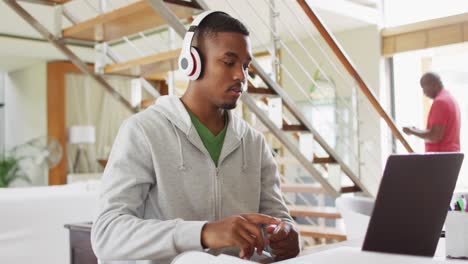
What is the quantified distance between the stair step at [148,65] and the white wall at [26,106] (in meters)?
5.53

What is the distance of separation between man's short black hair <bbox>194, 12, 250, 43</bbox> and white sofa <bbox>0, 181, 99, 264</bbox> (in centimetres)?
171

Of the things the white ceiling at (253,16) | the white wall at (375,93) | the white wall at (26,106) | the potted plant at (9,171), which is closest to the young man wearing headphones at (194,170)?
the white ceiling at (253,16)

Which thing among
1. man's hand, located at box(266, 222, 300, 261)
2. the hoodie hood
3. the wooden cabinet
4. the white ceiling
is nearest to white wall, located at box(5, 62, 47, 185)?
the white ceiling

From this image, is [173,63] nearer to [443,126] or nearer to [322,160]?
[322,160]

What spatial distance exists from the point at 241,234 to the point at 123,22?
2093 millimetres

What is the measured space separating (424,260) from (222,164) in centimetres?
62

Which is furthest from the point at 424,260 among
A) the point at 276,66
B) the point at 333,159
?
the point at 333,159

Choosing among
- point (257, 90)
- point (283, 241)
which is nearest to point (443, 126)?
point (257, 90)

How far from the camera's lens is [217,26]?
1.42m

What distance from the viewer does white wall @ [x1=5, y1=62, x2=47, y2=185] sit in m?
8.53

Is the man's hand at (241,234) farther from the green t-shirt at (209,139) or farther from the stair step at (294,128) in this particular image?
the stair step at (294,128)

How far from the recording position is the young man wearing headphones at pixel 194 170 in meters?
1.18

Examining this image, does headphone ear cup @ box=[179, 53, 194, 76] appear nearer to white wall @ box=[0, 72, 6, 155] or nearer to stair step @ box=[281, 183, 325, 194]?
stair step @ box=[281, 183, 325, 194]

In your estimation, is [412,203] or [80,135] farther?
[80,135]
